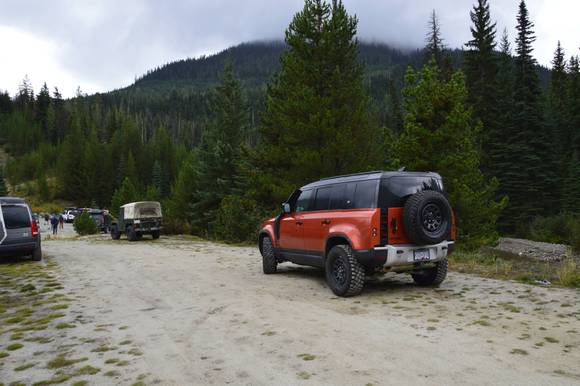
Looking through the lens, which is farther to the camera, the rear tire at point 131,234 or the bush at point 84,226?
the bush at point 84,226

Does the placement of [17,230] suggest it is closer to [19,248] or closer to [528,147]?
[19,248]

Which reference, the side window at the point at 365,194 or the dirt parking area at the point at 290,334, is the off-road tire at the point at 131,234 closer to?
the dirt parking area at the point at 290,334

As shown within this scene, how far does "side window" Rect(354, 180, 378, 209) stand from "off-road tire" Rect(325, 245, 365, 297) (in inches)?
32.1

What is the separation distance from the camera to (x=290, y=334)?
5.32 meters

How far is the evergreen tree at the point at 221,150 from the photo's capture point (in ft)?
121

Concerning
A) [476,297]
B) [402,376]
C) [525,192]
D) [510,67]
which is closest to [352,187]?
Answer: [476,297]

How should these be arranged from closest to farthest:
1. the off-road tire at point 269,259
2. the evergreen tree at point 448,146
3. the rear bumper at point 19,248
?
the off-road tire at point 269,259 < the rear bumper at point 19,248 < the evergreen tree at point 448,146

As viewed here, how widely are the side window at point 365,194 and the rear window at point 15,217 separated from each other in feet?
37.6

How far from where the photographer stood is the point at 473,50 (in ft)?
143

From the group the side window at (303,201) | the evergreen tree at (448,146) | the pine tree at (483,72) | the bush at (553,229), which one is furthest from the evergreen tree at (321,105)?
Result: the pine tree at (483,72)

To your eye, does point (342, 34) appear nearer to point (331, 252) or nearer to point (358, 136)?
point (358, 136)

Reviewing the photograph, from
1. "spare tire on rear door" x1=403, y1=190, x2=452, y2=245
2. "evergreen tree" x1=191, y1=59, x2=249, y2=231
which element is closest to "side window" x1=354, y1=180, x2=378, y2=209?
"spare tire on rear door" x1=403, y1=190, x2=452, y2=245

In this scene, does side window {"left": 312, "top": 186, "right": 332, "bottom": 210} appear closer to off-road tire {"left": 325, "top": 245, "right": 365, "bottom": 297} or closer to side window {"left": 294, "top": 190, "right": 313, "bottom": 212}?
side window {"left": 294, "top": 190, "right": 313, "bottom": 212}

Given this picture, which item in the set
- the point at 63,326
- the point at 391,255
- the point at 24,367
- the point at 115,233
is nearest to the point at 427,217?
the point at 391,255
